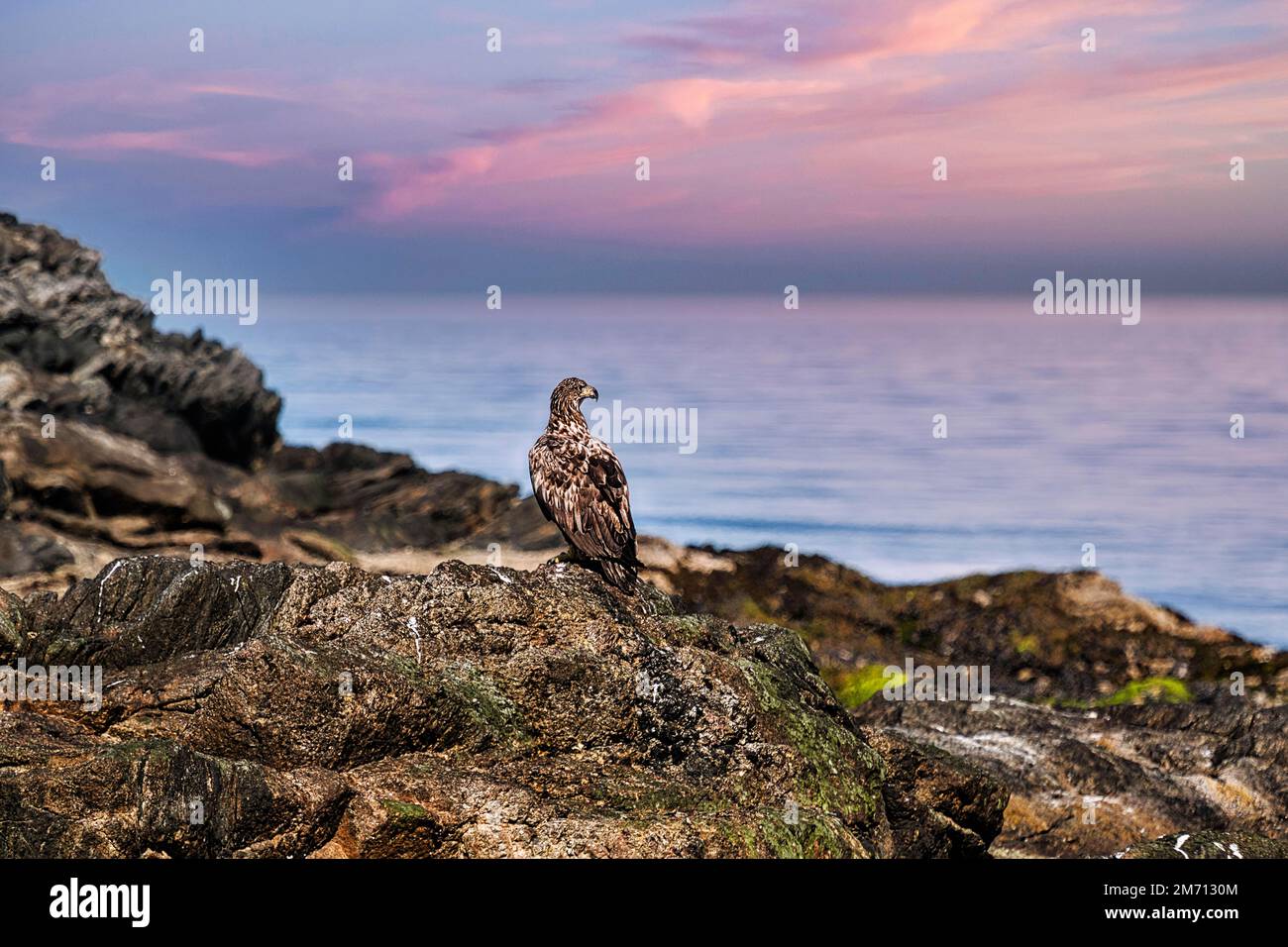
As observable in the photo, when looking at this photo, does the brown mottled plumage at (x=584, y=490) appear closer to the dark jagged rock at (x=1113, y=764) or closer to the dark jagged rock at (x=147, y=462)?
the dark jagged rock at (x=1113, y=764)

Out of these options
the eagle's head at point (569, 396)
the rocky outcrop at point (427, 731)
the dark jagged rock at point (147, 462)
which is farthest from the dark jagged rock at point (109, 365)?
the rocky outcrop at point (427, 731)

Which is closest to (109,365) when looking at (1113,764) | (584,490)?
(584,490)

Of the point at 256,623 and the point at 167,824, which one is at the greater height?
the point at 256,623

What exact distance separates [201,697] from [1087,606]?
17.8 meters

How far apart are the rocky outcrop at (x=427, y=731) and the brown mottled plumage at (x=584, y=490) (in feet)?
1.82

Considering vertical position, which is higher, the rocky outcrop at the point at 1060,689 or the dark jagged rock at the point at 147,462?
the dark jagged rock at the point at 147,462

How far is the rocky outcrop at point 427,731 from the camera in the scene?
742 centimetres

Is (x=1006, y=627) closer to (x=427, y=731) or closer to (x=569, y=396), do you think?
(x=569, y=396)

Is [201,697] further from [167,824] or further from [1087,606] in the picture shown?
[1087,606]

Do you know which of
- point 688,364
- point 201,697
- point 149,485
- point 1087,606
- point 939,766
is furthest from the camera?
point 688,364

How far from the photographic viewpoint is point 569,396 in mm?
12656

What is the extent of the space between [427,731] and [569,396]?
185 inches
